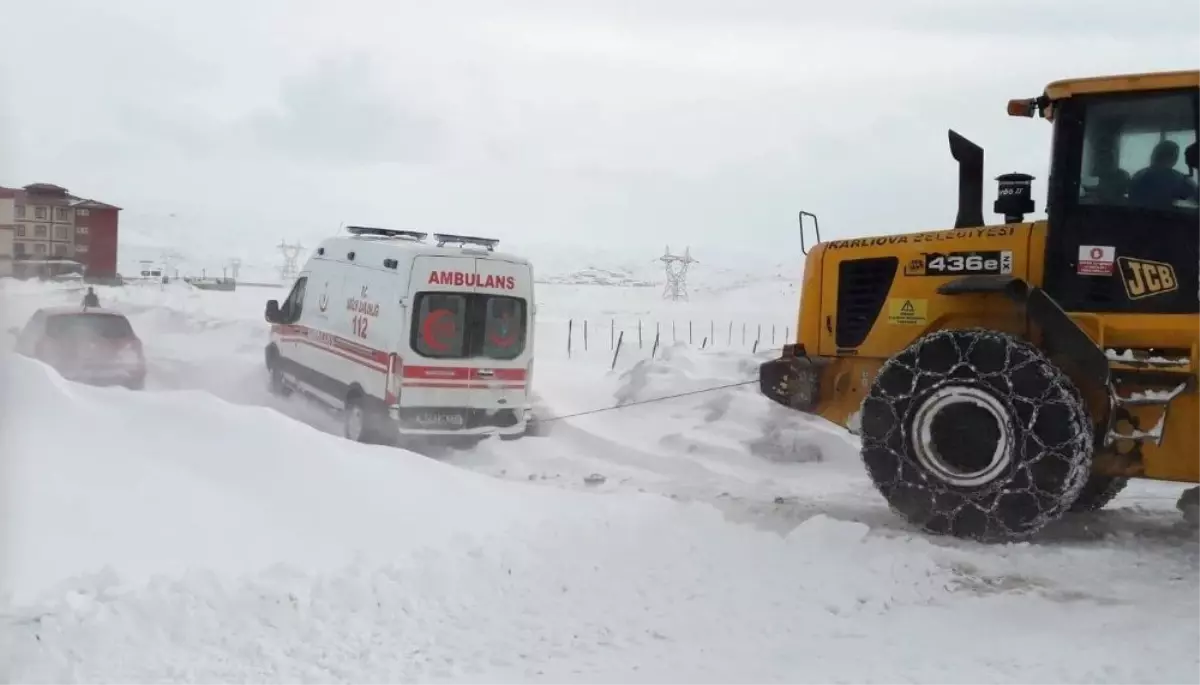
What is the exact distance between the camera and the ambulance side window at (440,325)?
1112 cm

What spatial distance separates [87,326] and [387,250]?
4.48 meters

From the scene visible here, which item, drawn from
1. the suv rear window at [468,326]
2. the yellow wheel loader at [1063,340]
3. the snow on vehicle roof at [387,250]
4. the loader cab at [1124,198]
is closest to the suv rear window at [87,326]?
the snow on vehicle roof at [387,250]

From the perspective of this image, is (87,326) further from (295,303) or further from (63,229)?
(63,229)

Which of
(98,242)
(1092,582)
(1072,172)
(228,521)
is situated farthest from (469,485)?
(98,242)

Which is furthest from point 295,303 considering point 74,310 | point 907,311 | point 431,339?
point 907,311

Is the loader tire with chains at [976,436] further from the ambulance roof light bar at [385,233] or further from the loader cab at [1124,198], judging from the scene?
the ambulance roof light bar at [385,233]

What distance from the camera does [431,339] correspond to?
442 inches

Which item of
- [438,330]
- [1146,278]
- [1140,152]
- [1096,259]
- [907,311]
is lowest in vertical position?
[438,330]

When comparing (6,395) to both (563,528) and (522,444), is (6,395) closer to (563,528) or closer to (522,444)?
(563,528)

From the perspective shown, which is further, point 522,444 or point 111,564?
point 522,444

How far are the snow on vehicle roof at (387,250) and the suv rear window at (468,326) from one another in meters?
0.47

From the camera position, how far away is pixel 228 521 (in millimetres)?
5520

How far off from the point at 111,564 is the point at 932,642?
Answer: 3.90 metres

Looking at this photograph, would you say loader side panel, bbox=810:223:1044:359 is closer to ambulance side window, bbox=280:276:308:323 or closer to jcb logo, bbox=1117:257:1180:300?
jcb logo, bbox=1117:257:1180:300
